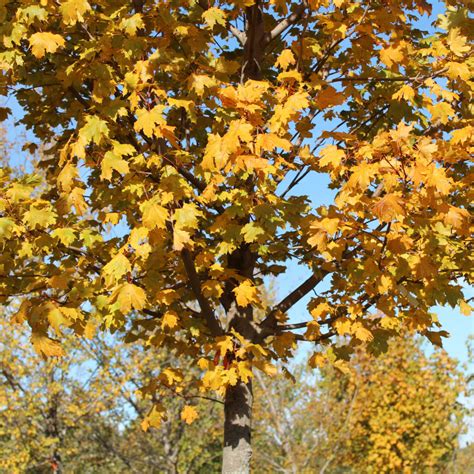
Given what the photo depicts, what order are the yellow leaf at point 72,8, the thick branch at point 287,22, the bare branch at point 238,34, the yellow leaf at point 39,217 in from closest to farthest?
the yellow leaf at point 72,8
the yellow leaf at point 39,217
the thick branch at point 287,22
the bare branch at point 238,34

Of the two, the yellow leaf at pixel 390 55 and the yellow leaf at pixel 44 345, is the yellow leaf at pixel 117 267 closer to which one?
the yellow leaf at pixel 44 345

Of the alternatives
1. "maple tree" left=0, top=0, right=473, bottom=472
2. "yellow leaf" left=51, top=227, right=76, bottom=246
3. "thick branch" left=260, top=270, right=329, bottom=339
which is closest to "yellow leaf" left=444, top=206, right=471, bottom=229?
"maple tree" left=0, top=0, right=473, bottom=472

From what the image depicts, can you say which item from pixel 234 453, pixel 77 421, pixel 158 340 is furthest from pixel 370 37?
pixel 77 421

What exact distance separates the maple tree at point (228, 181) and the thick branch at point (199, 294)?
2 cm

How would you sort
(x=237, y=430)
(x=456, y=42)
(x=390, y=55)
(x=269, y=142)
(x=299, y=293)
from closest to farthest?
(x=269, y=142), (x=456, y=42), (x=390, y=55), (x=237, y=430), (x=299, y=293)

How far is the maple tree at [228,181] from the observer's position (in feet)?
13.4

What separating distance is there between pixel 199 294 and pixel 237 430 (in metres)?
1.47

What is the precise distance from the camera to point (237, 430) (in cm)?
539

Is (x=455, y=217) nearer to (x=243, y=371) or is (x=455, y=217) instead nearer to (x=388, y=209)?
(x=388, y=209)

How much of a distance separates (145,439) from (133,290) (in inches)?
647

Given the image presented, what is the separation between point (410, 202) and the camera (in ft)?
13.3

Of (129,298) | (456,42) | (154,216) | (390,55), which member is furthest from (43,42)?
(456,42)

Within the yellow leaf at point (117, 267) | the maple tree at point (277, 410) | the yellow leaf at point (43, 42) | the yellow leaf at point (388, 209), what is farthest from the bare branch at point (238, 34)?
the maple tree at point (277, 410)

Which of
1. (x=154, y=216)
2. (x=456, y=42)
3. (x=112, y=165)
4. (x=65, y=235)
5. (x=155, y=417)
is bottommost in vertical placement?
(x=155, y=417)
